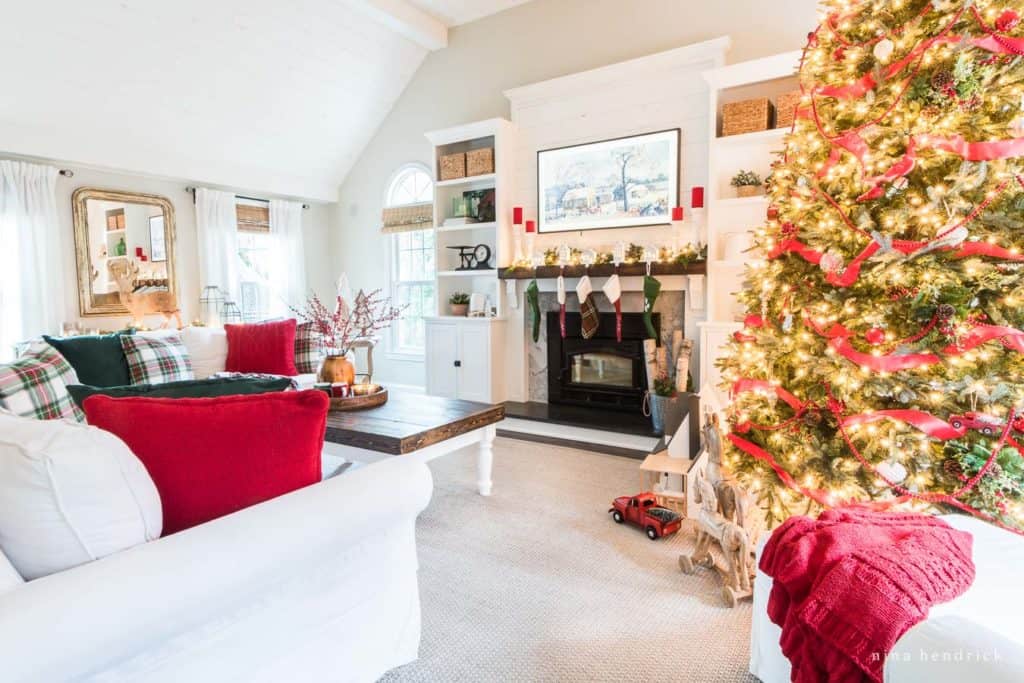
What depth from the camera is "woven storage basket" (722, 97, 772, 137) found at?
3.59m

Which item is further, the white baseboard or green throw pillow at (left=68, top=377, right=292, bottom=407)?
the white baseboard

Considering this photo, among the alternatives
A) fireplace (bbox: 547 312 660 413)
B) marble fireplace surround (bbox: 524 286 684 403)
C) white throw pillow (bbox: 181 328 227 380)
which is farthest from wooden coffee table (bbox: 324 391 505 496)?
marble fireplace surround (bbox: 524 286 684 403)

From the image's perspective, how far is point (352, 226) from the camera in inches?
252

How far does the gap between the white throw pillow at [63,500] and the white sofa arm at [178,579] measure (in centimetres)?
6

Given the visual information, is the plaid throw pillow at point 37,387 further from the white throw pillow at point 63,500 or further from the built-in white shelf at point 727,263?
the built-in white shelf at point 727,263

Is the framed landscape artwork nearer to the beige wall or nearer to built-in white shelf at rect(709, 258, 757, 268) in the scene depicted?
built-in white shelf at rect(709, 258, 757, 268)

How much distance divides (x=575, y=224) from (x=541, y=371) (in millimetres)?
1302

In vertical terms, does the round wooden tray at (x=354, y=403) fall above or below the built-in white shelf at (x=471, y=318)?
below

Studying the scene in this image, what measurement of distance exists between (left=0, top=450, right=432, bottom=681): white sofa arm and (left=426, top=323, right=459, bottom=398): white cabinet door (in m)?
3.70

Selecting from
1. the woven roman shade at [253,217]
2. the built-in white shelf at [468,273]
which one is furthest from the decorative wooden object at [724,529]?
the woven roman shade at [253,217]

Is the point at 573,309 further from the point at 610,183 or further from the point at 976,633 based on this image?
the point at 976,633

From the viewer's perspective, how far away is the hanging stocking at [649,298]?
13.3ft

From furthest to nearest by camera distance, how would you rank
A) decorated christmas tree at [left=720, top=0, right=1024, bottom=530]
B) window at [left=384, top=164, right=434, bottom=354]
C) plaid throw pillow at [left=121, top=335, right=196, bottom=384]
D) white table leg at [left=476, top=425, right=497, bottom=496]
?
window at [left=384, top=164, right=434, bottom=354] < plaid throw pillow at [left=121, top=335, right=196, bottom=384] < white table leg at [left=476, top=425, right=497, bottom=496] < decorated christmas tree at [left=720, top=0, right=1024, bottom=530]

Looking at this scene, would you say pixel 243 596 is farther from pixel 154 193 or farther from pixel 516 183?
pixel 154 193
